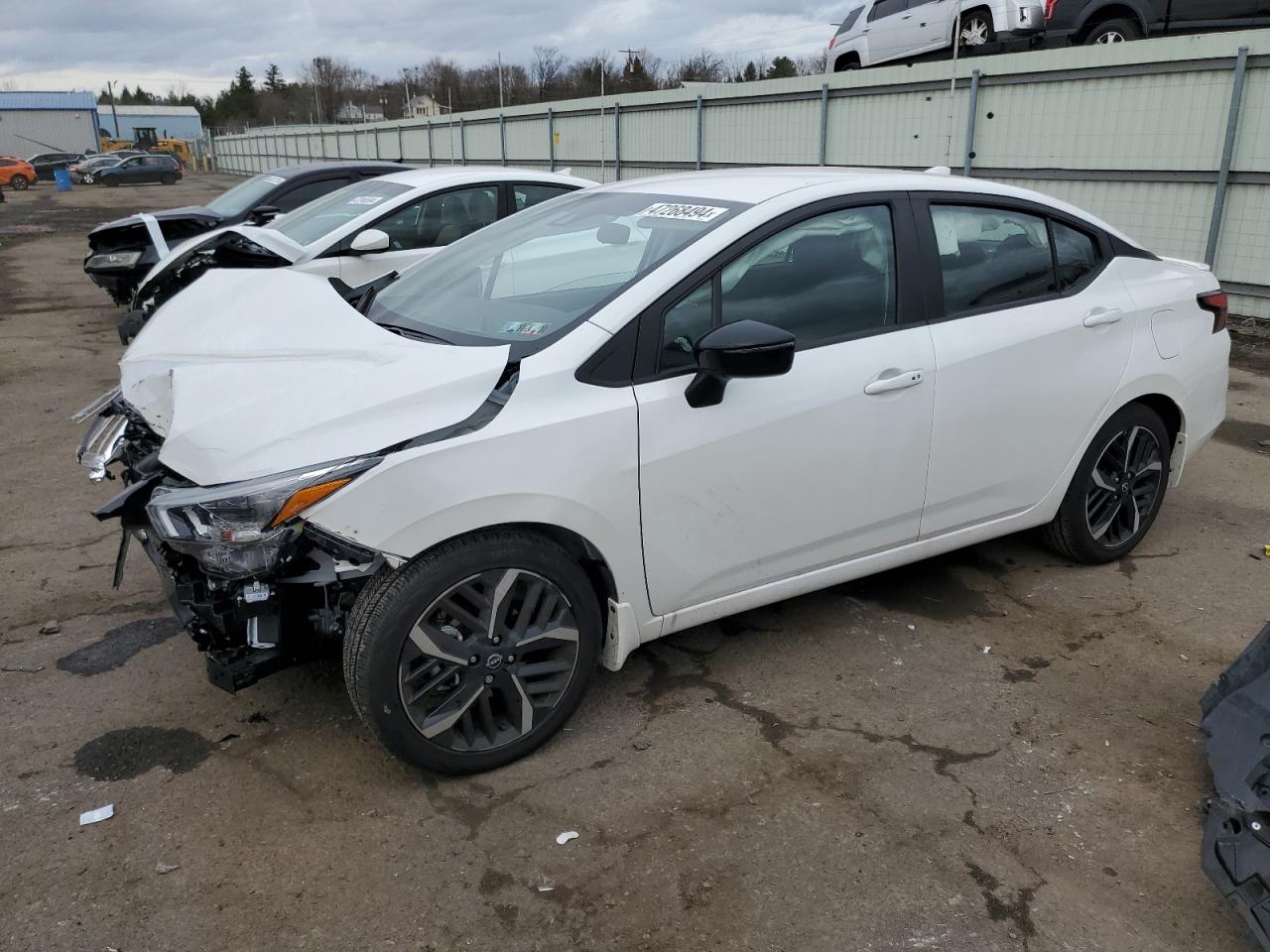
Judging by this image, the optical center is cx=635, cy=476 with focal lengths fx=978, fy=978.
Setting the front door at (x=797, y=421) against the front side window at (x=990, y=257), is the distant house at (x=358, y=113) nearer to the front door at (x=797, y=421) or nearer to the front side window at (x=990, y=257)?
the front side window at (x=990, y=257)

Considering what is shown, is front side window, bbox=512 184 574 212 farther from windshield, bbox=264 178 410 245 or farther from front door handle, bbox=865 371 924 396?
front door handle, bbox=865 371 924 396

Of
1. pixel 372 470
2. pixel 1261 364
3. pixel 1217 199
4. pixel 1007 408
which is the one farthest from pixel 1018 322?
pixel 1217 199

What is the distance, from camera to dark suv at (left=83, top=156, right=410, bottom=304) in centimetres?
970

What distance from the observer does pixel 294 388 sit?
2.86 metres

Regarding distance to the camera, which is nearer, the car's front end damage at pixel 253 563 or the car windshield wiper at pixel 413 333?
the car's front end damage at pixel 253 563

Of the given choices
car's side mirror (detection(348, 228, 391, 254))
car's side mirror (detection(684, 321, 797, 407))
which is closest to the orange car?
car's side mirror (detection(348, 228, 391, 254))

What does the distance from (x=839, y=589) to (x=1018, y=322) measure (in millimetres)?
1307

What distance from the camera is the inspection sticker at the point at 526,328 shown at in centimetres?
305

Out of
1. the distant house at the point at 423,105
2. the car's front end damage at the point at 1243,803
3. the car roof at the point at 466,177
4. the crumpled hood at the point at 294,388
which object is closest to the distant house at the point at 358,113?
the distant house at the point at 423,105

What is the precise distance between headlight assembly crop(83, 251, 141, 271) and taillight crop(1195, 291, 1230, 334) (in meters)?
9.38

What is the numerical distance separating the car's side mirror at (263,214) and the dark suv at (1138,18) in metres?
9.43

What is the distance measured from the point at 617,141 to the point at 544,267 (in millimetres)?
15999

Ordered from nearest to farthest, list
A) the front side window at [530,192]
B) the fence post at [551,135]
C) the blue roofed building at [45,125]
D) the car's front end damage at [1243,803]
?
the car's front end damage at [1243,803] → the front side window at [530,192] → the fence post at [551,135] → the blue roofed building at [45,125]

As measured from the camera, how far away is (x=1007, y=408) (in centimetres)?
367
